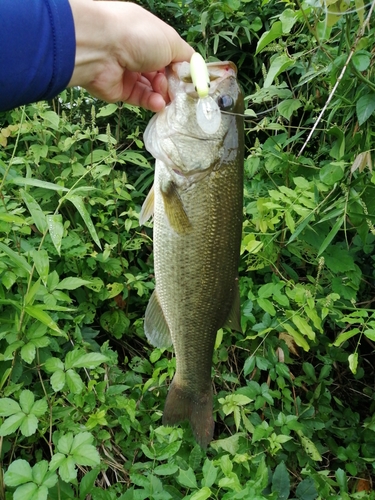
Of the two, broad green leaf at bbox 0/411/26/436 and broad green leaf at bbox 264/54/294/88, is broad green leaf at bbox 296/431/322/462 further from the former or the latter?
broad green leaf at bbox 264/54/294/88

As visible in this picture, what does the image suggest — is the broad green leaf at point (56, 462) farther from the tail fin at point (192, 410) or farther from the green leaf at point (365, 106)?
the green leaf at point (365, 106)

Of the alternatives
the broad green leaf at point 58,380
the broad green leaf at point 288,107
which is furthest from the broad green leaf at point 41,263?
the broad green leaf at point 288,107

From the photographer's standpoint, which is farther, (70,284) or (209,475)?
(70,284)

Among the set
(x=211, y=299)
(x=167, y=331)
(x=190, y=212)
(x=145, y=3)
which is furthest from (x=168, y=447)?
(x=145, y=3)

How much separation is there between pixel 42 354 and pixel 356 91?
1776 mm

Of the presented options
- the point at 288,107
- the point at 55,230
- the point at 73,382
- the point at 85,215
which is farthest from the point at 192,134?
the point at 73,382

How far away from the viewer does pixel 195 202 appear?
1.60 meters

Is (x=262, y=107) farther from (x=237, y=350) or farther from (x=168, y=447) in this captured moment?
(x=168, y=447)

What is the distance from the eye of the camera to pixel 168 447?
172 centimetres

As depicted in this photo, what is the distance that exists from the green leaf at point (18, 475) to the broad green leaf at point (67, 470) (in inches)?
3.6

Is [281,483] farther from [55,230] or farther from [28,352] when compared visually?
[55,230]

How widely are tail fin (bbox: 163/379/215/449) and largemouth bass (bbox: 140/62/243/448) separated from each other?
0.96 feet

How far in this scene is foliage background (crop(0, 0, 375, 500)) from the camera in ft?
5.23

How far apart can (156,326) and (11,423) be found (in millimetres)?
666
